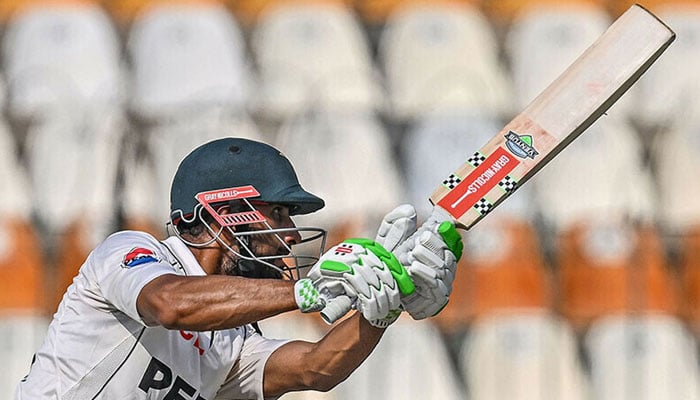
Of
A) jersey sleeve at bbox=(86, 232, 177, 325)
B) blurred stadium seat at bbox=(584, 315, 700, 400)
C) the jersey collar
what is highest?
jersey sleeve at bbox=(86, 232, 177, 325)

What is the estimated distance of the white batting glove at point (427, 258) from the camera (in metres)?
2.16

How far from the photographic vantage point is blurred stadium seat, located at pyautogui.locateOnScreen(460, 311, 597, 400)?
180 inches

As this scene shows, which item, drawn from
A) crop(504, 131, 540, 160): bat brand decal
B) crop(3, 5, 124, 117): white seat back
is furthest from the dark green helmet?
crop(3, 5, 124, 117): white seat back

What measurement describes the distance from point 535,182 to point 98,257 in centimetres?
291

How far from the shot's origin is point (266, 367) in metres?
2.77

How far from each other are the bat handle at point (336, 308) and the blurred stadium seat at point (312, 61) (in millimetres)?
3068

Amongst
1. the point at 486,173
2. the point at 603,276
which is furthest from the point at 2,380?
the point at 486,173

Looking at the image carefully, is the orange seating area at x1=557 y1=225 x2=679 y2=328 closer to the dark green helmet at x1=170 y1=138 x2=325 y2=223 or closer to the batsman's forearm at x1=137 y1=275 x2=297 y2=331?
the dark green helmet at x1=170 y1=138 x2=325 y2=223

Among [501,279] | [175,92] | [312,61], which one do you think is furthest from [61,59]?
[501,279]

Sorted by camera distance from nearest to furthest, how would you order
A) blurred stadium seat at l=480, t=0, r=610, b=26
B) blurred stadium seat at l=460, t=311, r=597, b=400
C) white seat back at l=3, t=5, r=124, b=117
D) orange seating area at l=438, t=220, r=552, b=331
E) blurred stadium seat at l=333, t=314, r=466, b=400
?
blurred stadium seat at l=333, t=314, r=466, b=400, blurred stadium seat at l=460, t=311, r=597, b=400, orange seating area at l=438, t=220, r=552, b=331, white seat back at l=3, t=5, r=124, b=117, blurred stadium seat at l=480, t=0, r=610, b=26

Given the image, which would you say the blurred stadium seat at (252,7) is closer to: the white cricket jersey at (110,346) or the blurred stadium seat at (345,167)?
the blurred stadium seat at (345,167)

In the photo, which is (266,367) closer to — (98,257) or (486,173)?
(98,257)

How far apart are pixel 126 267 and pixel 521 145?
2.72ft

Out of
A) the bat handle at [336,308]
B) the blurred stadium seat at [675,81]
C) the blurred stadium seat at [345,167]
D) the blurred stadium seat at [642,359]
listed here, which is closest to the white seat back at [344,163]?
the blurred stadium seat at [345,167]
